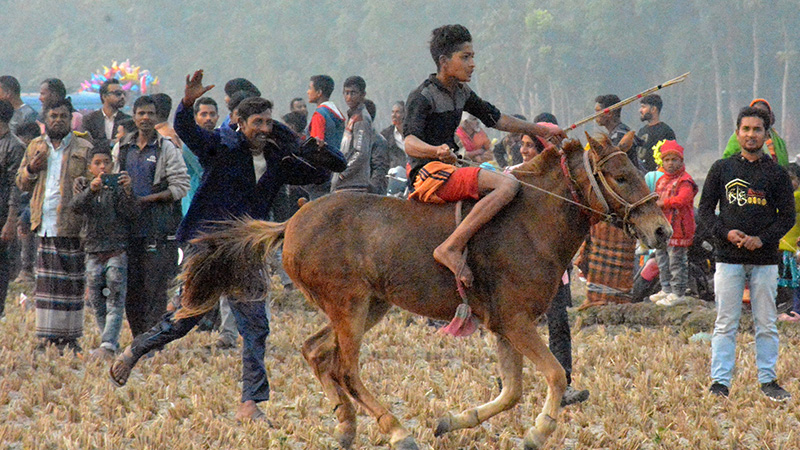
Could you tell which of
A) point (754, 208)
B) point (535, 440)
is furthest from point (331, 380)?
point (754, 208)

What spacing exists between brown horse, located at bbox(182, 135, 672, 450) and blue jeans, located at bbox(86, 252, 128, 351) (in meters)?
3.31

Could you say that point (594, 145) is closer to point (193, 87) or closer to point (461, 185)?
point (461, 185)

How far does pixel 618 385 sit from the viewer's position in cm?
841

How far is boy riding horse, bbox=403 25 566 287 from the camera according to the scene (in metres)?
6.65

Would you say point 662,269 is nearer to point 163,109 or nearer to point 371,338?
point 371,338

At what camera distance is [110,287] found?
10.1m

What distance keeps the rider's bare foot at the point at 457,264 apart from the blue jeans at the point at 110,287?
4460 mm

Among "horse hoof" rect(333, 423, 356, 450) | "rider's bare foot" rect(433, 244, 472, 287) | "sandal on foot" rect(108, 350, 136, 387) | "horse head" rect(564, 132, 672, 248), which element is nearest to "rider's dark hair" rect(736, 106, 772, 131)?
"horse head" rect(564, 132, 672, 248)

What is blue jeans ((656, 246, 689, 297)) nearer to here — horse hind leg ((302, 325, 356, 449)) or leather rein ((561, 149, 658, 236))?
leather rein ((561, 149, 658, 236))

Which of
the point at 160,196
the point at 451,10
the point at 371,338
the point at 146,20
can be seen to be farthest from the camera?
the point at 146,20

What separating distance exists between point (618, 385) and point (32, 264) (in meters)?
9.46

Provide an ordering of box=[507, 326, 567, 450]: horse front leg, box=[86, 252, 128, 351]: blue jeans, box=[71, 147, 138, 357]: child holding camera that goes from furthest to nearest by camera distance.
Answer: box=[86, 252, 128, 351]: blue jeans, box=[71, 147, 138, 357]: child holding camera, box=[507, 326, 567, 450]: horse front leg

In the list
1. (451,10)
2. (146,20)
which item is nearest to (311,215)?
(451,10)

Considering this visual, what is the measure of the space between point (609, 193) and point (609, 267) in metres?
5.63
